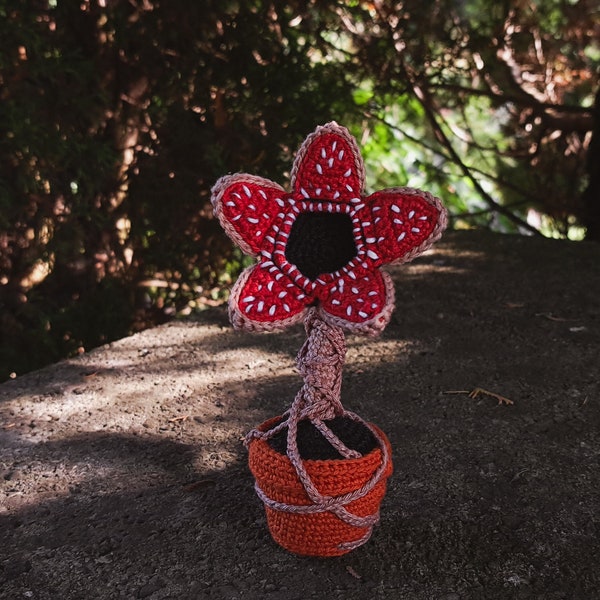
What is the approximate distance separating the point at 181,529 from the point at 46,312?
161 centimetres

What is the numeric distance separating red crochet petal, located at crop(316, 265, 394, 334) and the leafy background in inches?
63.1

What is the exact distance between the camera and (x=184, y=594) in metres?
1.47

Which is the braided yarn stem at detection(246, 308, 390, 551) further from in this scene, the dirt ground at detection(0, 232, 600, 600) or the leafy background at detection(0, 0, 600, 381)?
the leafy background at detection(0, 0, 600, 381)

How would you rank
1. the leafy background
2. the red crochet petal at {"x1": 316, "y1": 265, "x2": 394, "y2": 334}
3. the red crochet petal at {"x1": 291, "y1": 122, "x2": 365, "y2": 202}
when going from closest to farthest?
the red crochet petal at {"x1": 316, "y1": 265, "x2": 394, "y2": 334}
the red crochet petal at {"x1": 291, "y1": 122, "x2": 365, "y2": 202}
the leafy background

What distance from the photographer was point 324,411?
5.05ft

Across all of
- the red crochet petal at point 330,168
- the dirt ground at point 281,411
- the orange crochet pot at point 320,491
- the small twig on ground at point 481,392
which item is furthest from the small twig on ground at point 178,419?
the red crochet petal at point 330,168

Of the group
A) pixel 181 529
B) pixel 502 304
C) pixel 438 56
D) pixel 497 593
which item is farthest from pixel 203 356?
pixel 438 56

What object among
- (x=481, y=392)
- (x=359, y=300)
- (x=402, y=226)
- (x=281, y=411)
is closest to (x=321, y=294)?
(x=359, y=300)

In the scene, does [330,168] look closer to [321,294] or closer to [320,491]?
[321,294]

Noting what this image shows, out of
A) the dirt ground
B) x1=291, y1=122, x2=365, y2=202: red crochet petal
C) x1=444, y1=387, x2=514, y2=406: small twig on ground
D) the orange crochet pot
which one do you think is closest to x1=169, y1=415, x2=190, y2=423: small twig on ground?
the dirt ground

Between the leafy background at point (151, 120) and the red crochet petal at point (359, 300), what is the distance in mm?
1603

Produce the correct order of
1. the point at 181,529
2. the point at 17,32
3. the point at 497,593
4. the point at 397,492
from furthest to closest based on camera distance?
the point at 17,32
the point at 397,492
the point at 181,529
the point at 497,593

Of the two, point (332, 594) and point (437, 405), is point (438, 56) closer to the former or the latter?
point (437, 405)

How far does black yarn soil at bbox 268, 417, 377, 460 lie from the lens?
1.49 meters
